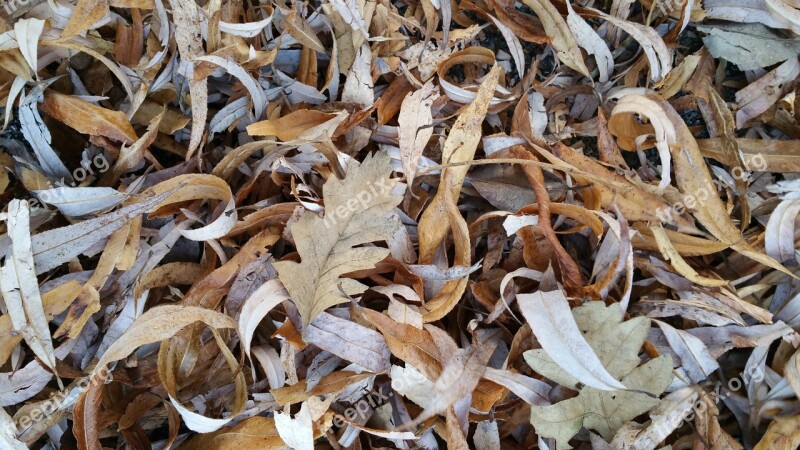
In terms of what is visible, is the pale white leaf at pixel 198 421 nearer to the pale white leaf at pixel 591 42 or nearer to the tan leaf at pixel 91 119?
the tan leaf at pixel 91 119

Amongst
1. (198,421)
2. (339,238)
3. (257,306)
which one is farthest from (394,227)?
(198,421)

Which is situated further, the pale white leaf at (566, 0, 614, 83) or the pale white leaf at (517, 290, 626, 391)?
the pale white leaf at (566, 0, 614, 83)

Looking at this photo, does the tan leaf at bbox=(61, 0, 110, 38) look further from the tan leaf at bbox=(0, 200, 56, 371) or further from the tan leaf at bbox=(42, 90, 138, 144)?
the tan leaf at bbox=(0, 200, 56, 371)

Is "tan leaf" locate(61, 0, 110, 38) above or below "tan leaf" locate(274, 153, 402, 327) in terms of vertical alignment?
above

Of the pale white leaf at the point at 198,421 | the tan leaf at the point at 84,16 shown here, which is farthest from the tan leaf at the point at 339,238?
the tan leaf at the point at 84,16

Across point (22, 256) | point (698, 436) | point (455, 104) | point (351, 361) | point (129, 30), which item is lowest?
point (698, 436)

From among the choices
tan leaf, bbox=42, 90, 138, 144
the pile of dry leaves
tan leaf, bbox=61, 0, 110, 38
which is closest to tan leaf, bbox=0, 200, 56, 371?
the pile of dry leaves

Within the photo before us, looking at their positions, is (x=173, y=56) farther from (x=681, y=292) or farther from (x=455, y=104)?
(x=681, y=292)

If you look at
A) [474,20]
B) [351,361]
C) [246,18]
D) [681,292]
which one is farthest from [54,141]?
[681,292]
